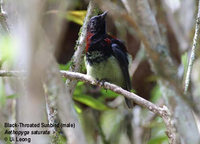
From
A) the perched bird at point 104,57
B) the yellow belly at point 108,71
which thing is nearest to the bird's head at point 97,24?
the perched bird at point 104,57

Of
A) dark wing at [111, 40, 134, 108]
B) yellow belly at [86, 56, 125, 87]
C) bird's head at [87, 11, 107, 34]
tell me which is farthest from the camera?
bird's head at [87, 11, 107, 34]

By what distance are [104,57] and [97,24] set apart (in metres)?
0.50

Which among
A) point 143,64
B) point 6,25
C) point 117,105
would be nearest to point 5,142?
point 6,25

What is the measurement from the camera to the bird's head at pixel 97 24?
14.6 feet

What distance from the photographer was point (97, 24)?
450 centimetres

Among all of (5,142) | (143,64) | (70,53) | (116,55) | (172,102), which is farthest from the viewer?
(143,64)

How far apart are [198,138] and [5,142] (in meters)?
2.19

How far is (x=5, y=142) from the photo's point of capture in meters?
3.24

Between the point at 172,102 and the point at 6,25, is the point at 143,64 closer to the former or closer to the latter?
the point at 6,25

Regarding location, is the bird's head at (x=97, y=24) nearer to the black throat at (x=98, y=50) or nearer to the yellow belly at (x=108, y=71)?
the black throat at (x=98, y=50)

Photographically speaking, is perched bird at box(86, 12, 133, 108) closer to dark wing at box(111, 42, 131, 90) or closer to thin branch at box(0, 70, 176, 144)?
dark wing at box(111, 42, 131, 90)

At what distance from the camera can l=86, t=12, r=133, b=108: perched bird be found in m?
4.20

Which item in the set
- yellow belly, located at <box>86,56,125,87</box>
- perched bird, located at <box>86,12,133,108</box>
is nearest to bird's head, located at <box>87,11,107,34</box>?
perched bird, located at <box>86,12,133,108</box>

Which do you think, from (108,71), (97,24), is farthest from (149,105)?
(97,24)
